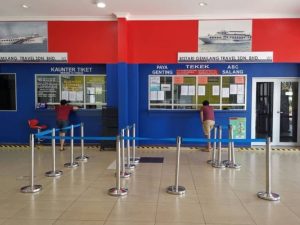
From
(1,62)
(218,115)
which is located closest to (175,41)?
(218,115)

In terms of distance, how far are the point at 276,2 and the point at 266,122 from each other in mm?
3505

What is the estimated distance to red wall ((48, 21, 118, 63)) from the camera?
926 cm

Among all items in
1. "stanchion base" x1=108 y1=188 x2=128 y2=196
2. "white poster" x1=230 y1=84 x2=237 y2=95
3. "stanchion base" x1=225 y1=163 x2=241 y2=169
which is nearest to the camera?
"stanchion base" x1=108 y1=188 x2=128 y2=196

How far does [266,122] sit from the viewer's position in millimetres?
9508

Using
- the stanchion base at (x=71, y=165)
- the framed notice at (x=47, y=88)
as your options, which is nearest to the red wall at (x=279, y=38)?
the stanchion base at (x=71, y=165)

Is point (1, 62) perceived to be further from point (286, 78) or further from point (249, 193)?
point (286, 78)

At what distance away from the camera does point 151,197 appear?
479cm

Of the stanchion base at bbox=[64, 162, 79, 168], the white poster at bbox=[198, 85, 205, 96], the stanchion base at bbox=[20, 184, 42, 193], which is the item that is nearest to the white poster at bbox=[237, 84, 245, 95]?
the white poster at bbox=[198, 85, 205, 96]

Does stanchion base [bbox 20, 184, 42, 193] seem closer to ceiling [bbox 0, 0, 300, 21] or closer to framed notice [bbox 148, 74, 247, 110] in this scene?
ceiling [bbox 0, 0, 300, 21]

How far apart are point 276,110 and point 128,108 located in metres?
4.46

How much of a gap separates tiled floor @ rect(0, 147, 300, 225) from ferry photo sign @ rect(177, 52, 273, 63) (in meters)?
3.10

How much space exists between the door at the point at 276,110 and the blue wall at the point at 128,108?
250 millimetres

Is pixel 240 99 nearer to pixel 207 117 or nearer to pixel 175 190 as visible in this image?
pixel 207 117

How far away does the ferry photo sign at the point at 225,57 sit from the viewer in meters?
8.95
